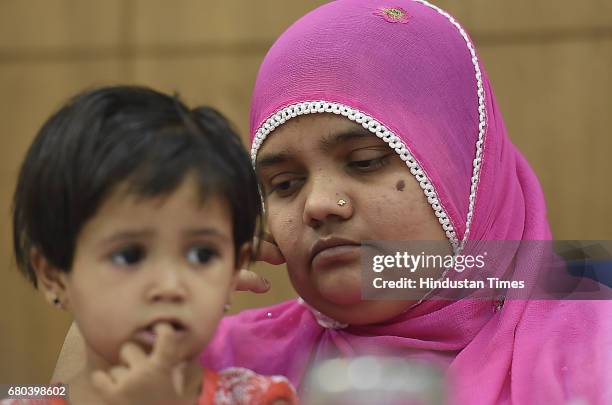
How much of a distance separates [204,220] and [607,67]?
6.84 feet

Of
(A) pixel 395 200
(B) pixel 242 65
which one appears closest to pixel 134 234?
(A) pixel 395 200

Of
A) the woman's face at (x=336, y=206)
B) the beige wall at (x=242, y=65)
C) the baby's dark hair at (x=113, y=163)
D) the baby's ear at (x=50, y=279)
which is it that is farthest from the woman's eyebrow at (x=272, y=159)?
the beige wall at (x=242, y=65)

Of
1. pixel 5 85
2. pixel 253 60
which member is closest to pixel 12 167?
pixel 5 85

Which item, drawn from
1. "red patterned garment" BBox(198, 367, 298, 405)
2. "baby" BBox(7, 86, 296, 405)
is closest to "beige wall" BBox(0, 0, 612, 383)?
"red patterned garment" BBox(198, 367, 298, 405)

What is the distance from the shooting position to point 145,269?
38.0 inches

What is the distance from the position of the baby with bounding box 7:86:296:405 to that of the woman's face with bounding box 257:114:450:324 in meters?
0.32

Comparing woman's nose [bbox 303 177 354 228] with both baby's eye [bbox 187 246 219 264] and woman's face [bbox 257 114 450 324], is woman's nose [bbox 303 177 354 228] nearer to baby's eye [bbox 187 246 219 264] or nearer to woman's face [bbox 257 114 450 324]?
woman's face [bbox 257 114 450 324]

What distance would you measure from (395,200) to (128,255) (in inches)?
21.2

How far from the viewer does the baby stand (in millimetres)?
966

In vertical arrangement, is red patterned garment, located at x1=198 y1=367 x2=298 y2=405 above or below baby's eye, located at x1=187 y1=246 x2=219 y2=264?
below

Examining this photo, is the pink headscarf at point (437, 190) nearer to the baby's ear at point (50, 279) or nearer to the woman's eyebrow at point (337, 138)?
the woman's eyebrow at point (337, 138)

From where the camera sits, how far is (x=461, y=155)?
1495mm

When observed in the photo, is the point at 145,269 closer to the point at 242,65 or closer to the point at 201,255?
the point at 201,255

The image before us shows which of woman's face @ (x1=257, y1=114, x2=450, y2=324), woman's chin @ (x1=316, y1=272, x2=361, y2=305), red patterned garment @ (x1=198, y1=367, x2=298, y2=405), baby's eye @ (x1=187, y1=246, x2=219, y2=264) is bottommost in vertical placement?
red patterned garment @ (x1=198, y1=367, x2=298, y2=405)
